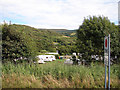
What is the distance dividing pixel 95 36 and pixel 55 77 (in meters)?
3.10

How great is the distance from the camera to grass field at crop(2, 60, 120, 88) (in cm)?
426

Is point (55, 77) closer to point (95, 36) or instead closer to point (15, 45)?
point (15, 45)

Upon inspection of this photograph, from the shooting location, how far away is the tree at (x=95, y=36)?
6.02m

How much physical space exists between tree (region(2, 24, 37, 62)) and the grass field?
76 centimetres

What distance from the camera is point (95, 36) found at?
20.4ft

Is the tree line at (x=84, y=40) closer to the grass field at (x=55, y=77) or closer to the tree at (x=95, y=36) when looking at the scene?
the tree at (x=95, y=36)

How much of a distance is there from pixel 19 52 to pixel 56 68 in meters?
2.21

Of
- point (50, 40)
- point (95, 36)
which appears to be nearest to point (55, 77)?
point (95, 36)

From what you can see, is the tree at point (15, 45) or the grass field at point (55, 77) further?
the tree at point (15, 45)

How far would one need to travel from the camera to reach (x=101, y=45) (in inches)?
241

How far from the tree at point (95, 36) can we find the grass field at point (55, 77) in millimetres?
1114

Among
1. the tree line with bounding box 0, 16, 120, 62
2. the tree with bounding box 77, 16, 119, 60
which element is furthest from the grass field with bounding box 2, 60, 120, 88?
the tree with bounding box 77, 16, 119, 60

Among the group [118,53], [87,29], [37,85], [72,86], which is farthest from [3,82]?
[118,53]

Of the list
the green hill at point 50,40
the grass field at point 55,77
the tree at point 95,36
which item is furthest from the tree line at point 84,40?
the green hill at point 50,40
